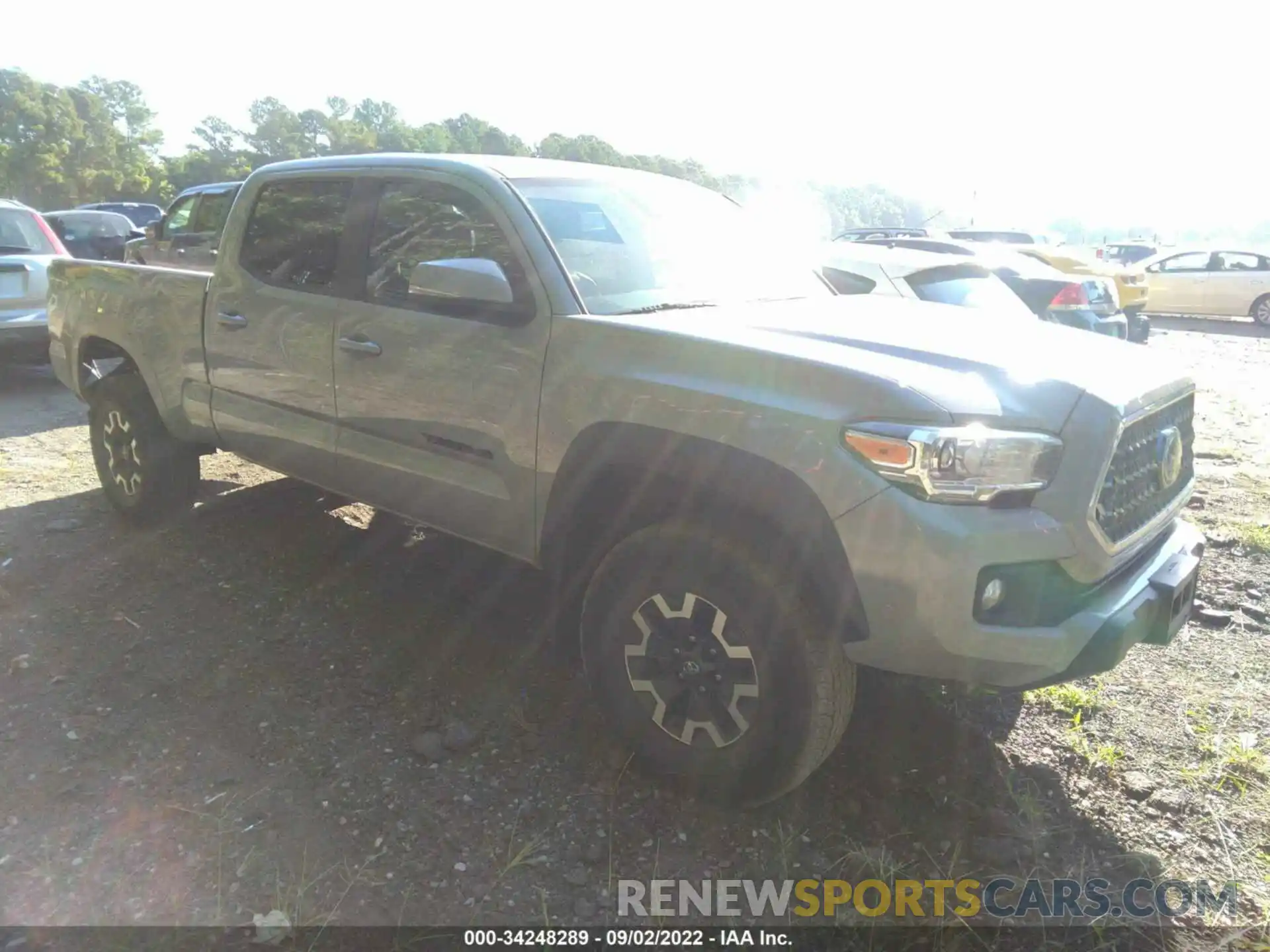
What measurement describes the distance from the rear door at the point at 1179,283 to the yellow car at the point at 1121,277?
12.2ft

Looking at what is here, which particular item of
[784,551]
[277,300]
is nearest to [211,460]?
[277,300]

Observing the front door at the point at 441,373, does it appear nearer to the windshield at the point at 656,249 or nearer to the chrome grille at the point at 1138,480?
the windshield at the point at 656,249

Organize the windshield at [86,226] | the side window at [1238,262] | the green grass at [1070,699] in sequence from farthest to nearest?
the side window at [1238,262] → the windshield at [86,226] → the green grass at [1070,699]

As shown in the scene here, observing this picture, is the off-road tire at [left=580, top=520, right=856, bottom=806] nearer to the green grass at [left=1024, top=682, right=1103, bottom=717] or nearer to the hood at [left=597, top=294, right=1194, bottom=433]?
the hood at [left=597, top=294, right=1194, bottom=433]

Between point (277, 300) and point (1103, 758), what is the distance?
3.54 meters

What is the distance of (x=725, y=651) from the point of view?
2520 mm

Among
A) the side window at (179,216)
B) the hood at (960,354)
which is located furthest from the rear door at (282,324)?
the side window at (179,216)

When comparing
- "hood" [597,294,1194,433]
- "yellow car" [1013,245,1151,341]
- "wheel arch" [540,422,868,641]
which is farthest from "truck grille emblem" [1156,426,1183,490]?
"yellow car" [1013,245,1151,341]

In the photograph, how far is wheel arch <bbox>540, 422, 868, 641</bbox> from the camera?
2340 mm

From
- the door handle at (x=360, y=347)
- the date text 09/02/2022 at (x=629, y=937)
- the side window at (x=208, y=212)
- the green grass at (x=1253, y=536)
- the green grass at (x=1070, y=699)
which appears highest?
the side window at (x=208, y=212)

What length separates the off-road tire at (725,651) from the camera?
7.88ft

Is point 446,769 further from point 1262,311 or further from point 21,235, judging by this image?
point 1262,311

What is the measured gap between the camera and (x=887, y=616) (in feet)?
7.42

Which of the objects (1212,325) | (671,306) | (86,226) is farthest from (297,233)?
(1212,325)
